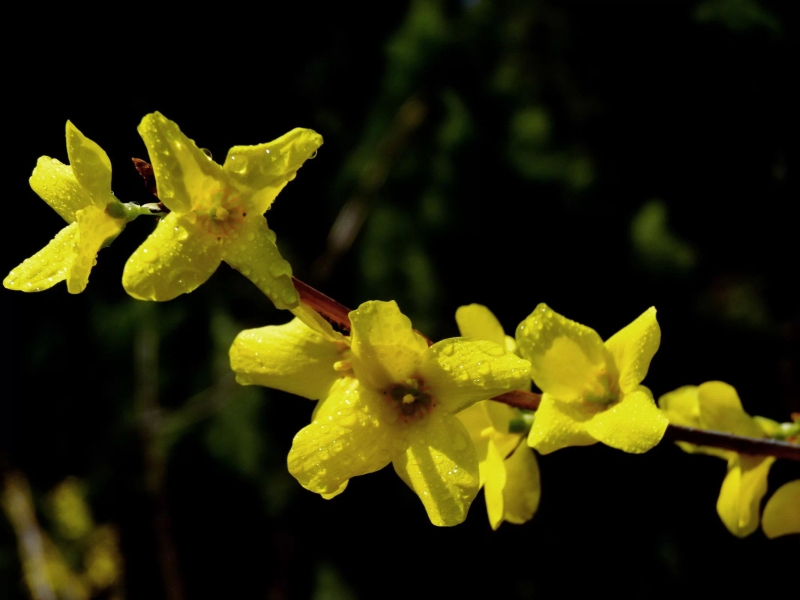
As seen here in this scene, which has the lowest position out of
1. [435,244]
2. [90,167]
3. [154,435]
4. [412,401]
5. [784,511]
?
[154,435]

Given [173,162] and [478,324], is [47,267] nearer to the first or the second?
[173,162]

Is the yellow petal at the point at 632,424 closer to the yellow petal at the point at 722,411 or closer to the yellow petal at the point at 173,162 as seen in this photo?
the yellow petal at the point at 722,411

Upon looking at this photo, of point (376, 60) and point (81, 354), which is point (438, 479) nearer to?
point (376, 60)

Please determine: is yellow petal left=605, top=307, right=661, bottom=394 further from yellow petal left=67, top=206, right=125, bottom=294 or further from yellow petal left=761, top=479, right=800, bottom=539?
yellow petal left=67, top=206, right=125, bottom=294

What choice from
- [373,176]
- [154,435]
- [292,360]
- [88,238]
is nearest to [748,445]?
[292,360]

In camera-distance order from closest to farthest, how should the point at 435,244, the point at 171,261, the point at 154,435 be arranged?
1. the point at 171,261
2. the point at 435,244
3. the point at 154,435

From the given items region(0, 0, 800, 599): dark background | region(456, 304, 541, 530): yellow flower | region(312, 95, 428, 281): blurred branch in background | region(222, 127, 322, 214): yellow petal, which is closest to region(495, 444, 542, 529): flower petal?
region(456, 304, 541, 530): yellow flower

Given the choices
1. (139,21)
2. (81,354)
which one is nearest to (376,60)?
(139,21)
